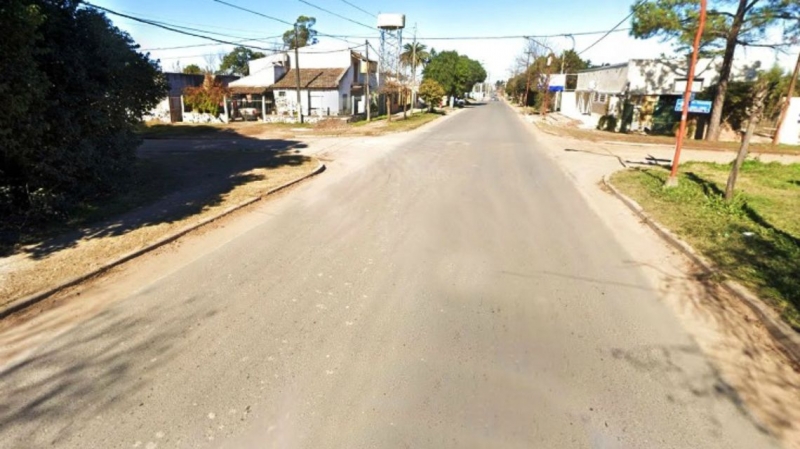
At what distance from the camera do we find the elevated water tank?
141 ft

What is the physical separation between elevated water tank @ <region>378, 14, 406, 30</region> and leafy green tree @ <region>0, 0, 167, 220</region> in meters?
36.5

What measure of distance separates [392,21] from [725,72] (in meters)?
30.9

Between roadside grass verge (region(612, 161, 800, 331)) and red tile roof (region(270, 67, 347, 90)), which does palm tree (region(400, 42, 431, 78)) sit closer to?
red tile roof (region(270, 67, 347, 90))

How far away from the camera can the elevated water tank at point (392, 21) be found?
42.9m

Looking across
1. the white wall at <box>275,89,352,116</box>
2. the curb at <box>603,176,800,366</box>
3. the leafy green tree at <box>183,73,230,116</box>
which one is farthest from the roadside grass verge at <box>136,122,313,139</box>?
the curb at <box>603,176,800,366</box>

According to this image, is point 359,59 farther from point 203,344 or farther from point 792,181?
point 203,344

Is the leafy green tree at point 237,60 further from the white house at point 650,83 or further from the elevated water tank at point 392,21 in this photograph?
the white house at point 650,83

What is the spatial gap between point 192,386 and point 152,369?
0.53m

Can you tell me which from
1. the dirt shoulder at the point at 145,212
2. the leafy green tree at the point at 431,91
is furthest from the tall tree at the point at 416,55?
the dirt shoulder at the point at 145,212

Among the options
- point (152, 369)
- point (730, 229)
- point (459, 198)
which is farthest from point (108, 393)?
point (730, 229)

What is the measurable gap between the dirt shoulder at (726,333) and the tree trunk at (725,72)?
18.5m

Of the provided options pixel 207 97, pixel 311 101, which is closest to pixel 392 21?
pixel 311 101

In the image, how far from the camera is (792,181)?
40.3ft

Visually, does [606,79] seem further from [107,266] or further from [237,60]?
[237,60]
